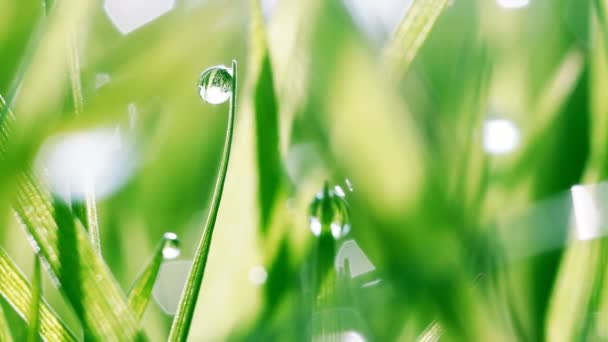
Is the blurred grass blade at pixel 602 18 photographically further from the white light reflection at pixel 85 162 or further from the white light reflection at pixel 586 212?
the white light reflection at pixel 85 162

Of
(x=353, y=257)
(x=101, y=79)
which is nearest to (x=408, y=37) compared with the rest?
(x=353, y=257)

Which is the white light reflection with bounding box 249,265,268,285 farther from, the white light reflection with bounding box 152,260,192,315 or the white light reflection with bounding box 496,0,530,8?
the white light reflection with bounding box 496,0,530,8

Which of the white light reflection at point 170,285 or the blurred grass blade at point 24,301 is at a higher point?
the white light reflection at point 170,285

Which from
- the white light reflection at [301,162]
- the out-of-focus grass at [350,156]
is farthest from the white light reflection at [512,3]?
the white light reflection at [301,162]

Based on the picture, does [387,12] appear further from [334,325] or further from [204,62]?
[334,325]

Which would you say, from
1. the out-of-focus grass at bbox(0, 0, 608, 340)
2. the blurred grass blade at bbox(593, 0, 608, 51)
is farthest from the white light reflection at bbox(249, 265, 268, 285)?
the blurred grass blade at bbox(593, 0, 608, 51)
